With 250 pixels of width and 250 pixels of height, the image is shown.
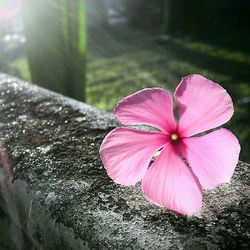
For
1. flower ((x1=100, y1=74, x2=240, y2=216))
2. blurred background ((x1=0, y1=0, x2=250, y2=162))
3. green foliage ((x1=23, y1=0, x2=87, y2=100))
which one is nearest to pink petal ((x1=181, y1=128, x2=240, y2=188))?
flower ((x1=100, y1=74, x2=240, y2=216))

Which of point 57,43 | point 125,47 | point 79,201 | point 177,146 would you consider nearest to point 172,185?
point 177,146

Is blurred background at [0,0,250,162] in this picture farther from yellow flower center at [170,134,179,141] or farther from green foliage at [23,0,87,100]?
yellow flower center at [170,134,179,141]

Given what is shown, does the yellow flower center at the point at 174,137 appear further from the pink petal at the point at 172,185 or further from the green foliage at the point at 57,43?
the green foliage at the point at 57,43

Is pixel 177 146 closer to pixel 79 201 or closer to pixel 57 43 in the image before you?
pixel 79 201

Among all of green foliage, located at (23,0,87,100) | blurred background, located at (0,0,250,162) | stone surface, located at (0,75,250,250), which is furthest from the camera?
blurred background, located at (0,0,250,162)

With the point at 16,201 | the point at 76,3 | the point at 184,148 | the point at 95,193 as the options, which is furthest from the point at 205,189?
the point at 76,3
